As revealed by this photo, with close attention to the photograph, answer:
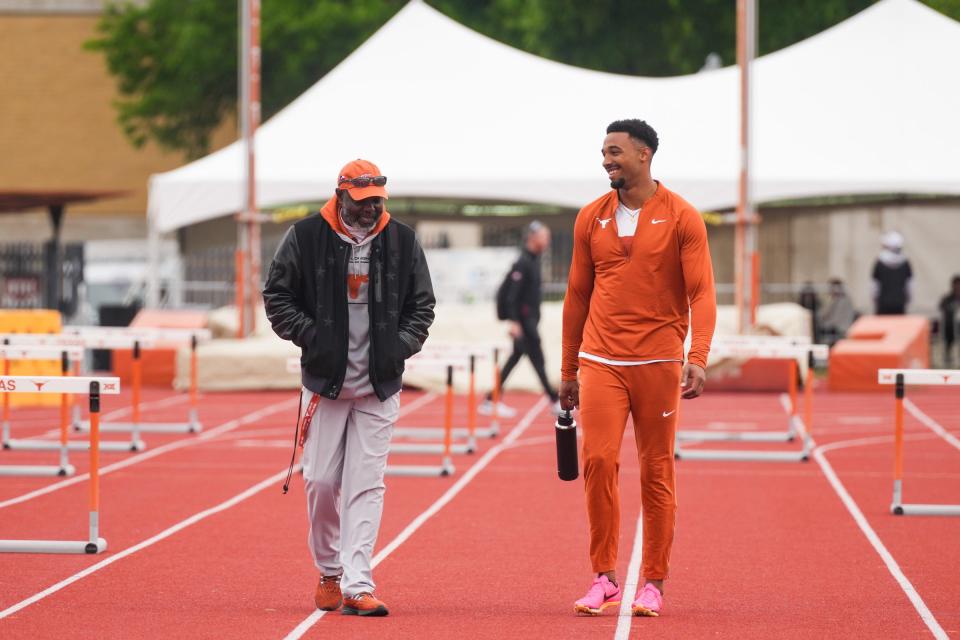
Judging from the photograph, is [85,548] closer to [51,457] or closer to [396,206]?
[51,457]

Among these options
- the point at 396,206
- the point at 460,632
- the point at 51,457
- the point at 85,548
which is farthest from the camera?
the point at 396,206

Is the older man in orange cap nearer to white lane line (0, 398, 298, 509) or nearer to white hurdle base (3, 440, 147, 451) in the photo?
white lane line (0, 398, 298, 509)

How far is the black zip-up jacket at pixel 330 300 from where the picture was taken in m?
7.49

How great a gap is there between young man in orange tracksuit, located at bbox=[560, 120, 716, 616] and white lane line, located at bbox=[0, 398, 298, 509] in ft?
17.2

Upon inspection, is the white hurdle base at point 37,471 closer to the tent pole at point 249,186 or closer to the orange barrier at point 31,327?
the orange barrier at point 31,327

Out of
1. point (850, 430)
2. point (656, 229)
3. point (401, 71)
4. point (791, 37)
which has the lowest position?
point (850, 430)

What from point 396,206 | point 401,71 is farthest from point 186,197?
point 396,206

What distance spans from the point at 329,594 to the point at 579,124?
A: 18170mm

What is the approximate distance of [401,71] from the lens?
87.2 ft

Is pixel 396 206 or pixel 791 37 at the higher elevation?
pixel 791 37

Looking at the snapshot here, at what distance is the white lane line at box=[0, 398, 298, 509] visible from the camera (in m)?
12.1

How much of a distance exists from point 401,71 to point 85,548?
59.0ft

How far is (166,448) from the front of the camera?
15.5 m

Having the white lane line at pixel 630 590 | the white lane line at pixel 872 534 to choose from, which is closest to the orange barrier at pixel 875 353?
the white lane line at pixel 872 534
